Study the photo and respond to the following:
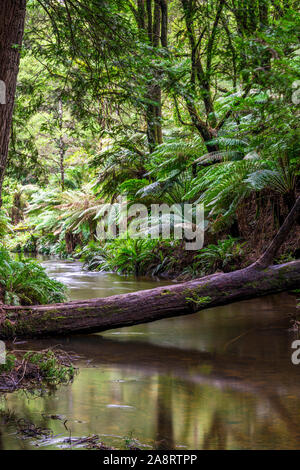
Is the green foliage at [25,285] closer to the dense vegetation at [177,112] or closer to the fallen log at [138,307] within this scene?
the dense vegetation at [177,112]

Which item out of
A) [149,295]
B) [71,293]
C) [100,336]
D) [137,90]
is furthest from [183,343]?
Result: [71,293]

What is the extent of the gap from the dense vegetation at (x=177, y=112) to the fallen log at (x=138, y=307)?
90 cm

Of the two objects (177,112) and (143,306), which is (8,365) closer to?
(143,306)

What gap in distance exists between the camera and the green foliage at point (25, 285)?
5182 millimetres

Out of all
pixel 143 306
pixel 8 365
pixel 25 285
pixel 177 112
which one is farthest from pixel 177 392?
pixel 177 112

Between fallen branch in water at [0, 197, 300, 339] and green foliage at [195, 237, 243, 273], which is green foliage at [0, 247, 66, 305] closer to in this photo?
fallen branch in water at [0, 197, 300, 339]

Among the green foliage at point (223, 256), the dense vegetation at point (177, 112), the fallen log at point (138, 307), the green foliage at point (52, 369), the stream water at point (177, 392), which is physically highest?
the dense vegetation at point (177, 112)

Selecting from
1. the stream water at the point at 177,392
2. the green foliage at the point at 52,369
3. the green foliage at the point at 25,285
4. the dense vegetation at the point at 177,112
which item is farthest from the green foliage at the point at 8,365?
the dense vegetation at the point at 177,112

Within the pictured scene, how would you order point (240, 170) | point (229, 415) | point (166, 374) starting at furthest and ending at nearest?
point (240, 170)
point (166, 374)
point (229, 415)

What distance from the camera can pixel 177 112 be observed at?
802cm

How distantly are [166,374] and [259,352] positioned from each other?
0.95 metres

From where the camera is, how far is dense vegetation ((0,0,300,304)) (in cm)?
470
